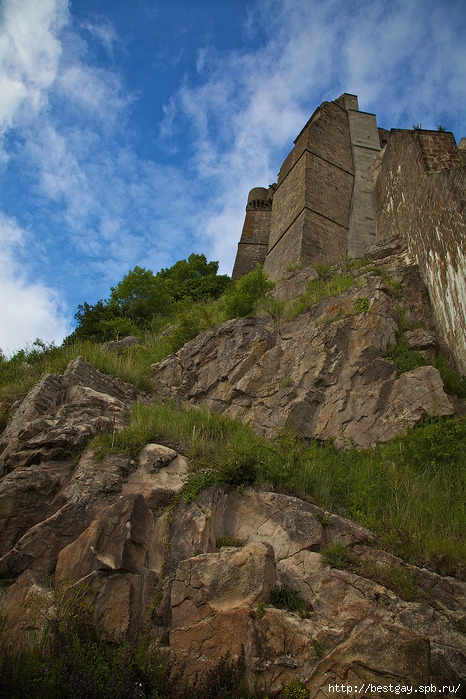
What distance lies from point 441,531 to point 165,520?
2689mm

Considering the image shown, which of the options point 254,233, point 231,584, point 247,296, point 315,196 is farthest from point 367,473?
point 254,233

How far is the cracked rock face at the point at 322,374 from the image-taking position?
22.5 feet

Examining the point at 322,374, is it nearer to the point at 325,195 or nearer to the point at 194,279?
the point at 325,195

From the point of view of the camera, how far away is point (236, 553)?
3.99 meters

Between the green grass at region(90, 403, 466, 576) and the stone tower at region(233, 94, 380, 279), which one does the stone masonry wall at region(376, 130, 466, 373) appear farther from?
the stone tower at region(233, 94, 380, 279)

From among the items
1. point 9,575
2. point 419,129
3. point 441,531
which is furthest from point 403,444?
point 419,129

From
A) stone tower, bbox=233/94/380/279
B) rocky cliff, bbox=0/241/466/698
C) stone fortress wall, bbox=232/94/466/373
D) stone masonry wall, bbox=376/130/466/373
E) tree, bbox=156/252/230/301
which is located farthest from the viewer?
tree, bbox=156/252/230/301

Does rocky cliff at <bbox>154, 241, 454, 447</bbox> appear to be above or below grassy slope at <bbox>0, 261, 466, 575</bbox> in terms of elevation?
above

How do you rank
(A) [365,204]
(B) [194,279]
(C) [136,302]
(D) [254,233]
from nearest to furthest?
1. (C) [136,302]
2. (A) [365,204]
3. (B) [194,279]
4. (D) [254,233]

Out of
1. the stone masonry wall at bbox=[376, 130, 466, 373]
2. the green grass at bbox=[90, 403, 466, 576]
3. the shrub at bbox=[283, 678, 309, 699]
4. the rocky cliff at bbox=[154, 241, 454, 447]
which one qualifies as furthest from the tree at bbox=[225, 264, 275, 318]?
the shrub at bbox=[283, 678, 309, 699]

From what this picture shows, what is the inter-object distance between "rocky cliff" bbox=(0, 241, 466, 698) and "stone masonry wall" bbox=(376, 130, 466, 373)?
801 mm

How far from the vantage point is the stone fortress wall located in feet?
27.3

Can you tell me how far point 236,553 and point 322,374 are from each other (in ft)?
14.2

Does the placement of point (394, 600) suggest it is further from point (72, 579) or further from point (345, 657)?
point (72, 579)
